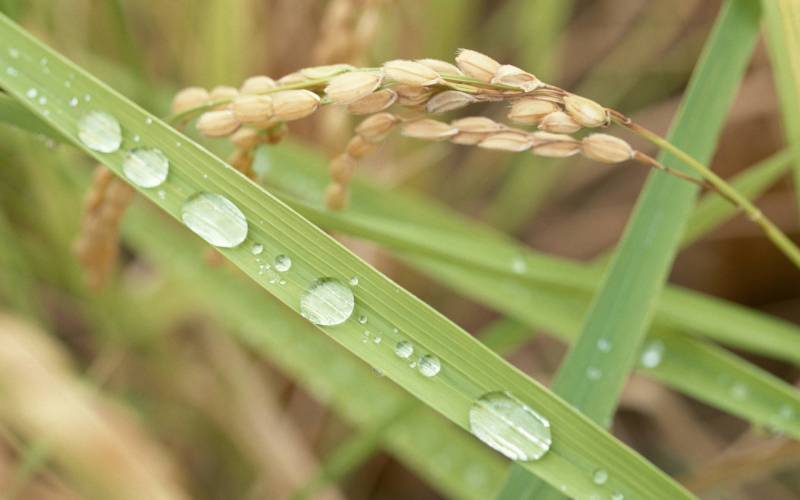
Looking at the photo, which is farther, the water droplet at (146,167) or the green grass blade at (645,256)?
the green grass blade at (645,256)

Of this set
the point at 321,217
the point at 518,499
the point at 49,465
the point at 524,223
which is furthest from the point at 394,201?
the point at 524,223

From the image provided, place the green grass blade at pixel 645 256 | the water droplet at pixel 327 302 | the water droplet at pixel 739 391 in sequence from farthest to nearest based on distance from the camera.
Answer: the water droplet at pixel 739 391 → the green grass blade at pixel 645 256 → the water droplet at pixel 327 302

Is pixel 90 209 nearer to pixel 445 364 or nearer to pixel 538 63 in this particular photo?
pixel 445 364

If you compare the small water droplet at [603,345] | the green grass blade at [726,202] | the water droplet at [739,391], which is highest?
the green grass blade at [726,202]

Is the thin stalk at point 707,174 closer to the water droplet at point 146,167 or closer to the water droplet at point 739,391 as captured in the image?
the water droplet at point 739,391

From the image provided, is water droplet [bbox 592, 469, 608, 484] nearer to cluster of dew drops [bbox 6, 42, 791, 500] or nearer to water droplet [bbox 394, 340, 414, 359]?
cluster of dew drops [bbox 6, 42, 791, 500]

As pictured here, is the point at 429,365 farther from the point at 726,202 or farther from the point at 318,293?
the point at 726,202

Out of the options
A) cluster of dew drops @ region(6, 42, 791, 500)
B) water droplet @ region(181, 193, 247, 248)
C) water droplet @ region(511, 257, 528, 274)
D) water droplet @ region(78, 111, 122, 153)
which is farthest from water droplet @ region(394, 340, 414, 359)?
water droplet @ region(511, 257, 528, 274)

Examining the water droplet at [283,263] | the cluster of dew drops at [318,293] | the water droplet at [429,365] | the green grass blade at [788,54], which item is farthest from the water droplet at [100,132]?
the green grass blade at [788,54]
